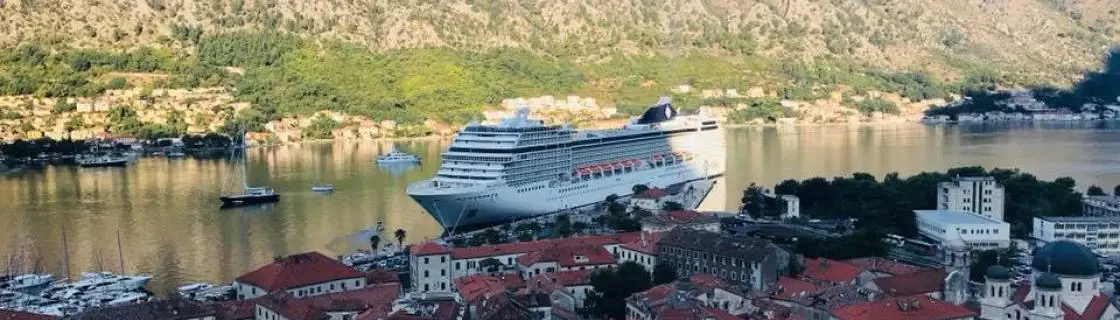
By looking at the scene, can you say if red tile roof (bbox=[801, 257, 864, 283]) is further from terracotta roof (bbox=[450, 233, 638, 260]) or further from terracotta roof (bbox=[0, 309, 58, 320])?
terracotta roof (bbox=[0, 309, 58, 320])

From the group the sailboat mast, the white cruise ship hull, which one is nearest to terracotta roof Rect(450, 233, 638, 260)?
the white cruise ship hull

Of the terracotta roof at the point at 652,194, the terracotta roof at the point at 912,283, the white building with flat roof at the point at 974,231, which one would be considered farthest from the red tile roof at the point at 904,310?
the terracotta roof at the point at 652,194

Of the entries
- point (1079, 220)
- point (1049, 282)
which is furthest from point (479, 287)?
point (1079, 220)

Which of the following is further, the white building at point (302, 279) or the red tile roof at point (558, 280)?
the white building at point (302, 279)

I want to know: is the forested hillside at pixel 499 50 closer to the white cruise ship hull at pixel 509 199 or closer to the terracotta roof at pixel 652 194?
the white cruise ship hull at pixel 509 199

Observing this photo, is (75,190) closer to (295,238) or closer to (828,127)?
(295,238)

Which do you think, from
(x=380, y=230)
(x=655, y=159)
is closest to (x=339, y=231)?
(x=380, y=230)
